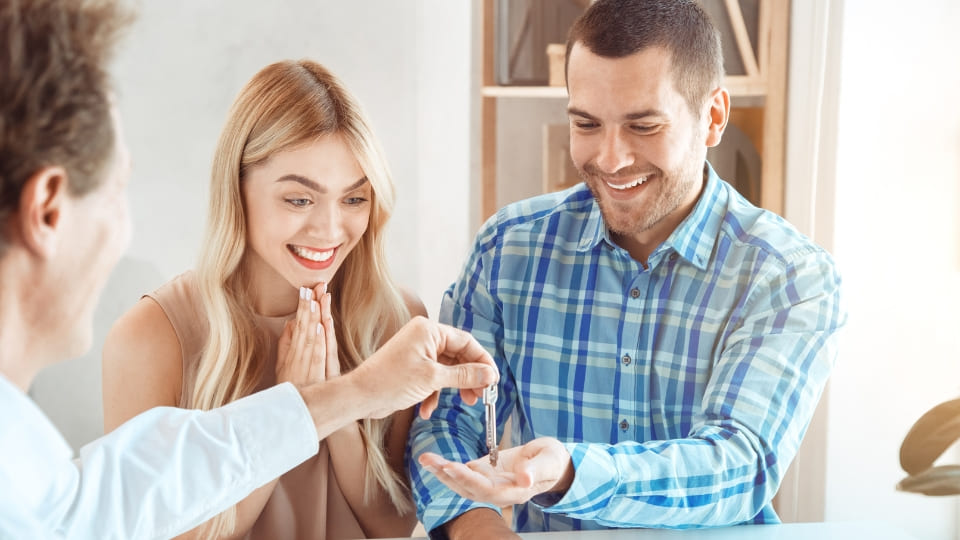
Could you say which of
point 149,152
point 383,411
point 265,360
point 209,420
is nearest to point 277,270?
point 265,360

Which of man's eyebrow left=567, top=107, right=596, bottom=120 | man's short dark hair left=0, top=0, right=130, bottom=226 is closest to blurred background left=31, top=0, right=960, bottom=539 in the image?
man's eyebrow left=567, top=107, right=596, bottom=120

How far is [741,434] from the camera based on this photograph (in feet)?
4.23

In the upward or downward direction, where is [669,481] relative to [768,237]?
downward

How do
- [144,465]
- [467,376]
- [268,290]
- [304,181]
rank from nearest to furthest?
1. [144,465]
2. [467,376]
3. [304,181]
4. [268,290]

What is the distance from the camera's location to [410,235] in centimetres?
243

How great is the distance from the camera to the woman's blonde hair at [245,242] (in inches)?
53.9

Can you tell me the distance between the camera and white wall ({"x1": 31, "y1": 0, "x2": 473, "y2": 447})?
83.7 inches

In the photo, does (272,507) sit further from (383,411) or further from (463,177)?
(463,177)

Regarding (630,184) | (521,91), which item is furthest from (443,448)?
(521,91)

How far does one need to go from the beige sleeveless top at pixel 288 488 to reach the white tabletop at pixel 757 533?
1.20 ft

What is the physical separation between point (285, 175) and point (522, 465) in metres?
0.58

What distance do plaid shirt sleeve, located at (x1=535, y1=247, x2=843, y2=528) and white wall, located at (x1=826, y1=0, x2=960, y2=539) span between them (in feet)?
2.53

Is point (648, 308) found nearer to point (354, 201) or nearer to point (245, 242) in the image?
point (354, 201)

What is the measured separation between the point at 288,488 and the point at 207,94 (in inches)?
43.2
